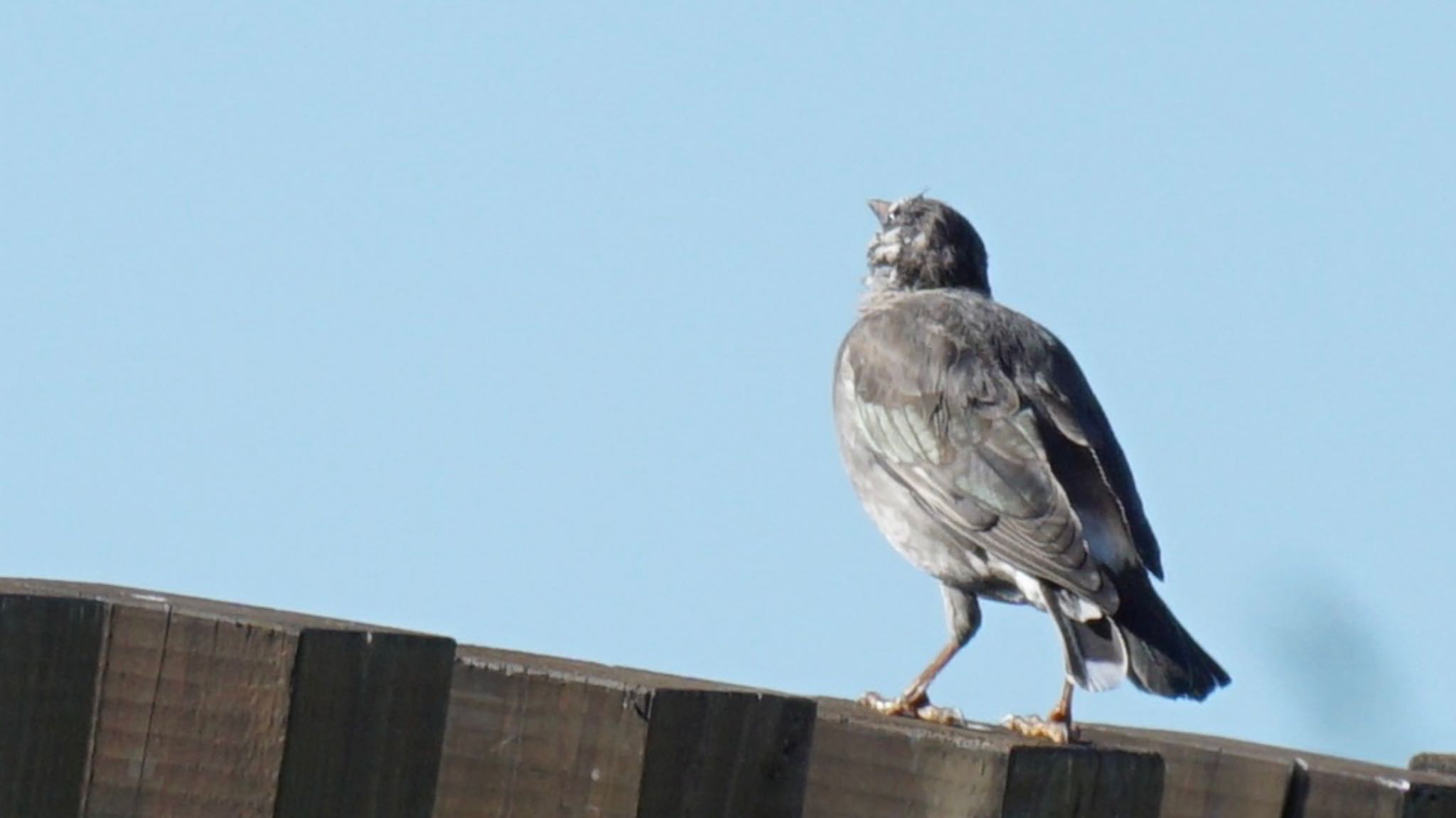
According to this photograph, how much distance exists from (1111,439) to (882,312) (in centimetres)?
101

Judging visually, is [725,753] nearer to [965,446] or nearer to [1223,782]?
[1223,782]

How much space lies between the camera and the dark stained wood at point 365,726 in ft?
8.03

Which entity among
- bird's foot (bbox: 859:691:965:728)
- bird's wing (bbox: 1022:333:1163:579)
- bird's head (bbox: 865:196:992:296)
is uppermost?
bird's head (bbox: 865:196:992:296)

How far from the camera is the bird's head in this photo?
24.7 ft

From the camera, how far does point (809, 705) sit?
267 centimetres

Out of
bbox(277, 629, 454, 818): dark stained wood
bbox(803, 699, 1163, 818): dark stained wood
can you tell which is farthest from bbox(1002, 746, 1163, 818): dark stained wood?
bbox(277, 629, 454, 818): dark stained wood

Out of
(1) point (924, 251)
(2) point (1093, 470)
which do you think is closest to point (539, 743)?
(2) point (1093, 470)

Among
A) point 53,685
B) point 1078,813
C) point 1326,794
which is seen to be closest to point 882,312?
point 1326,794

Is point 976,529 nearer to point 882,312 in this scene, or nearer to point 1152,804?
point 882,312

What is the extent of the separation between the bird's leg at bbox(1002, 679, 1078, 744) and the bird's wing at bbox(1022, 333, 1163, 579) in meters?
0.51

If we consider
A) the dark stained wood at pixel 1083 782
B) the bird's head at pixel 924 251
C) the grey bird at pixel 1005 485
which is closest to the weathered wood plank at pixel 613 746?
the dark stained wood at pixel 1083 782

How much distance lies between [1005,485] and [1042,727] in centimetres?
174

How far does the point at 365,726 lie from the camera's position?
2465 millimetres

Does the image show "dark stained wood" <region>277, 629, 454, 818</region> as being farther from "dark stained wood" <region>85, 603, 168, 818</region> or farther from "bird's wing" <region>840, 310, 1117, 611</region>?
"bird's wing" <region>840, 310, 1117, 611</region>
